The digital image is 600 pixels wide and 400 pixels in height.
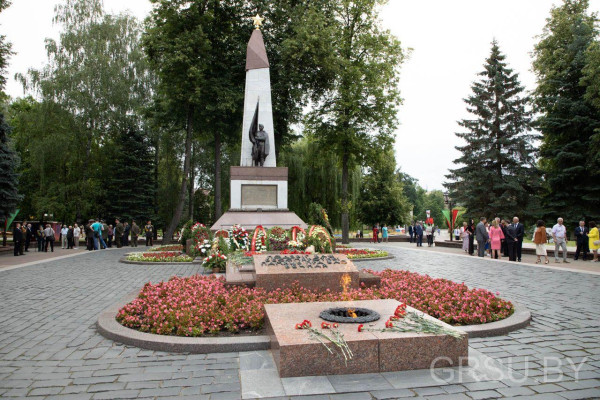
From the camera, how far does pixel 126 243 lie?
26.9 meters

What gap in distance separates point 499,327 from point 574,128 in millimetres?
20851

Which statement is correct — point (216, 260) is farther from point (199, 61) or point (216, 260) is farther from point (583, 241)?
point (199, 61)

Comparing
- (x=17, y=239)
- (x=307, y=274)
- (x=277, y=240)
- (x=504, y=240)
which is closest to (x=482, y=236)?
(x=504, y=240)

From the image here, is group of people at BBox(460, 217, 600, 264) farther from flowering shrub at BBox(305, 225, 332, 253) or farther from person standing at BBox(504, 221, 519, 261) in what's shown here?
flowering shrub at BBox(305, 225, 332, 253)

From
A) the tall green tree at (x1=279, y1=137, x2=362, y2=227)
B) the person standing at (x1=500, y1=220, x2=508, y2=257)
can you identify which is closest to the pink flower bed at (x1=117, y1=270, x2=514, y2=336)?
the person standing at (x1=500, y1=220, x2=508, y2=257)

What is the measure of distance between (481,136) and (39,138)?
97.7 ft

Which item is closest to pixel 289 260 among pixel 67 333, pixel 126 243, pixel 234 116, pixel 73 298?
pixel 67 333

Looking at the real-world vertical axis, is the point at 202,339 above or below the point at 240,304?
below

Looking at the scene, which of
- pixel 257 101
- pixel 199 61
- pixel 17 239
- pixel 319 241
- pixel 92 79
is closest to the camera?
pixel 319 241

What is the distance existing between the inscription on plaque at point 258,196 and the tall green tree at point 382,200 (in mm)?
27250

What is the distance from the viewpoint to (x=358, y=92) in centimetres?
2612

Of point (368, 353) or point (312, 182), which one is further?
point (312, 182)

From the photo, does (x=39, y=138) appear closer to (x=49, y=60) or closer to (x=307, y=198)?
(x=49, y=60)

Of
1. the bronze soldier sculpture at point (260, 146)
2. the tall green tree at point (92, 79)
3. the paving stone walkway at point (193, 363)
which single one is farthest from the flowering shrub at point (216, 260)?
the tall green tree at point (92, 79)
